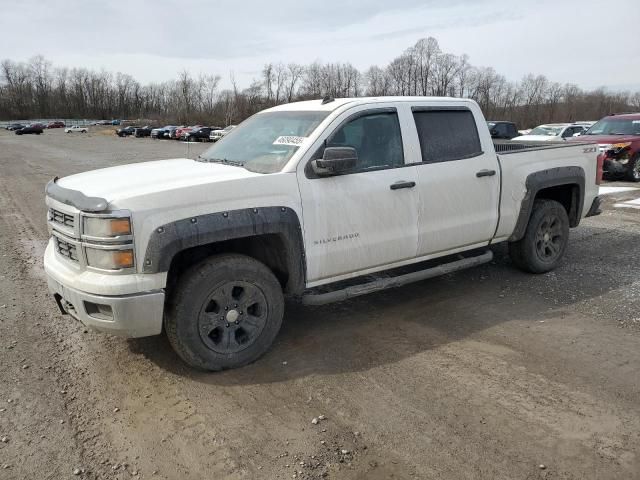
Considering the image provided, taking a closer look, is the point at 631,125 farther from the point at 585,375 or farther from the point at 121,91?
the point at 121,91

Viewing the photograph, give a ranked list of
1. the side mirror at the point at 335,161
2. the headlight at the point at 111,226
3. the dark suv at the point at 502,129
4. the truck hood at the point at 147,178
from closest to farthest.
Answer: the headlight at the point at 111,226 → the truck hood at the point at 147,178 → the side mirror at the point at 335,161 → the dark suv at the point at 502,129

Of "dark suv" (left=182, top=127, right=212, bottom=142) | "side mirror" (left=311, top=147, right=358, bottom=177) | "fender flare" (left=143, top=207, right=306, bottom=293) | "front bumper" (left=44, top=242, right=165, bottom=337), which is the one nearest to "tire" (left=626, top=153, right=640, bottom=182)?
"side mirror" (left=311, top=147, right=358, bottom=177)

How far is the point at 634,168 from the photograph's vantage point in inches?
541

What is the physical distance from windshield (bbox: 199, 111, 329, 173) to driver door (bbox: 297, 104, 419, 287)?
22 centimetres

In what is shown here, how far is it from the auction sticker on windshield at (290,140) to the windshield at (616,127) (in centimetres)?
1346

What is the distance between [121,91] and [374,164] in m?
147

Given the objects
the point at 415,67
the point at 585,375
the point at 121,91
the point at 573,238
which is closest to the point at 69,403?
the point at 585,375

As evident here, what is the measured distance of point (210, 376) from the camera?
375cm

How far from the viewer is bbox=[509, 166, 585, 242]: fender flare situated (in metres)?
5.45

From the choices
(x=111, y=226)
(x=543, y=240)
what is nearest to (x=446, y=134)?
(x=543, y=240)

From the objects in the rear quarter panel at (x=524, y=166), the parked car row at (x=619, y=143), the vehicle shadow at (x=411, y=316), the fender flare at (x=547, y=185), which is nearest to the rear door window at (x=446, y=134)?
the rear quarter panel at (x=524, y=166)

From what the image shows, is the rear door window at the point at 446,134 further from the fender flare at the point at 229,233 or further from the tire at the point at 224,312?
the tire at the point at 224,312

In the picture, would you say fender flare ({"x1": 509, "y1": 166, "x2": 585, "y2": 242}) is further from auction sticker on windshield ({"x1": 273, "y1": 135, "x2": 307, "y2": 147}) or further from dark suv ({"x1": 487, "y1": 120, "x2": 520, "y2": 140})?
dark suv ({"x1": 487, "y1": 120, "x2": 520, "y2": 140})

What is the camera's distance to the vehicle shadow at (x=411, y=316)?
155 inches
